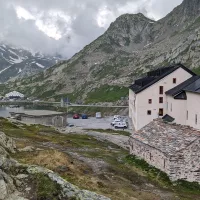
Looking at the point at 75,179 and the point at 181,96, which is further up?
the point at 181,96

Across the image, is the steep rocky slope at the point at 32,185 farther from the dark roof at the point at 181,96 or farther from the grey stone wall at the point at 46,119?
the grey stone wall at the point at 46,119

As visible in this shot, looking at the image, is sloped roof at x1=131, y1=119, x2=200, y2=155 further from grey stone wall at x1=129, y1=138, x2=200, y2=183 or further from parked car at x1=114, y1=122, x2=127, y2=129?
parked car at x1=114, y1=122, x2=127, y2=129

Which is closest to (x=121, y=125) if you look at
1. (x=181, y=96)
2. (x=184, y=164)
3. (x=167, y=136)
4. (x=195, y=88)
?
(x=181, y=96)

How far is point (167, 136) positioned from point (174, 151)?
17.7 ft

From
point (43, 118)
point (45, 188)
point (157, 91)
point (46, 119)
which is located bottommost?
point (45, 188)

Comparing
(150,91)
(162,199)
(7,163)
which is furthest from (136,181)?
(150,91)

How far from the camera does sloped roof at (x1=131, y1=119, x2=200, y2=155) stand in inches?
1601

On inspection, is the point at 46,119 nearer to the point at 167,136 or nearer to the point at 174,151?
the point at 167,136

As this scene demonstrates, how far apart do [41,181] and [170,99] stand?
50.3 metres

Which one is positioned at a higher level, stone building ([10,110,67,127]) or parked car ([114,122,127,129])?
stone building ([10,110,67,127])

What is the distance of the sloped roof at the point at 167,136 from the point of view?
40656mm

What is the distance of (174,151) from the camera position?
39.7 m

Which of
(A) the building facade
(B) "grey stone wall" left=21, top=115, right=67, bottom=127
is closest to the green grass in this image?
(A) the building facade

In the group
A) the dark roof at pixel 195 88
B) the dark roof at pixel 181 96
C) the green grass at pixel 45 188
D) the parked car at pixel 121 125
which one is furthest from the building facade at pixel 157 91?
the green grass at pixel 45 188
